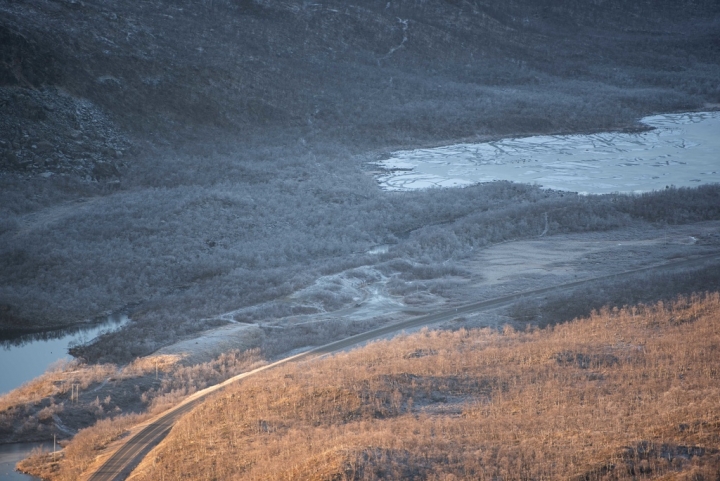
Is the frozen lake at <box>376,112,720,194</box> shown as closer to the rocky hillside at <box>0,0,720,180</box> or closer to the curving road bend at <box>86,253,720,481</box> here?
the rocky hillside at <box>0,0,720,180</box>

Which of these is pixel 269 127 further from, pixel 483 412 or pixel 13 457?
pixel 483 412

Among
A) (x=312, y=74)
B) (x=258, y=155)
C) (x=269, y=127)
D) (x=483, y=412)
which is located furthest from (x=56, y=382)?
(x=312, y=74)

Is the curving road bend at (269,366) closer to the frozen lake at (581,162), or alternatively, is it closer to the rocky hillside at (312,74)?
the frozen lake at (581,162)

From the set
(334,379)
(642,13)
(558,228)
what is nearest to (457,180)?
(558,228)

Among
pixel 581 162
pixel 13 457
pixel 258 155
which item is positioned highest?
pixel 258 155

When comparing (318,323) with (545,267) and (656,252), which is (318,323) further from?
(656,252)

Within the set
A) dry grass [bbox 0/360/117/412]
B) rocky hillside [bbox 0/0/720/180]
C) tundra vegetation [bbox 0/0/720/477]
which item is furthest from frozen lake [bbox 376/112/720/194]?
dry grass [bbox 0/360/117/412]

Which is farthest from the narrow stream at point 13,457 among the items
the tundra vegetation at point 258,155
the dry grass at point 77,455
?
the tundra vegetation at point 258,155
